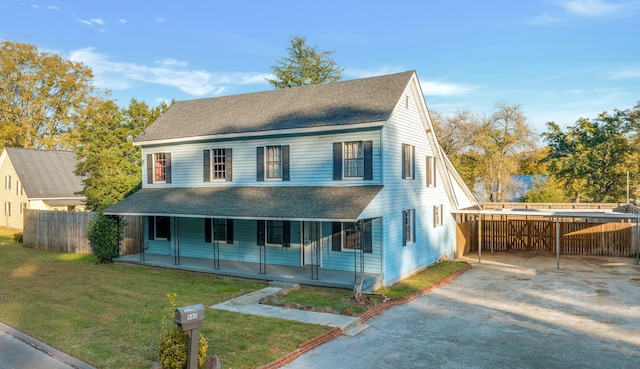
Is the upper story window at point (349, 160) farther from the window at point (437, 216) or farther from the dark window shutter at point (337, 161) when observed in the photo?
the window at point (437, 216)

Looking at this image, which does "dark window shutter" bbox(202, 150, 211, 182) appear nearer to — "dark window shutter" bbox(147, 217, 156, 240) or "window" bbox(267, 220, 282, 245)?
"dark window shutter" bbox(147, 217, 156, 240)

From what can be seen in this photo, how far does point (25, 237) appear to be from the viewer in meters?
25.4

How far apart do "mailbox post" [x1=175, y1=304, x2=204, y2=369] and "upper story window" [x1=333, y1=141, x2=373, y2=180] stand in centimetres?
981

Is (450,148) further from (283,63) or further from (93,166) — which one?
(93,166)

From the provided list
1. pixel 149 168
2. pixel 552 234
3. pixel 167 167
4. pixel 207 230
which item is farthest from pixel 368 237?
pixel 552 234

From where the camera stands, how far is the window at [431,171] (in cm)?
1986

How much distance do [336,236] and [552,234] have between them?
1398 cm

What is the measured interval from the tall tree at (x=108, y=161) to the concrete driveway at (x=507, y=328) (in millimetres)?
18979

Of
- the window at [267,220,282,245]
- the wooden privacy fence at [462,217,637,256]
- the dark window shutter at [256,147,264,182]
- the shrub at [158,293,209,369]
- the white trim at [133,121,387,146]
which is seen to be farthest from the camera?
the wooden privacy fence at [462,217,637,256]

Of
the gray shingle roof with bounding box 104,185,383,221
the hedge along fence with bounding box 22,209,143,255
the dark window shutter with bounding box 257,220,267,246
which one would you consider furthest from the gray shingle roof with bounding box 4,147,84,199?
the dark window shutter with bounding box 257,220,267,246

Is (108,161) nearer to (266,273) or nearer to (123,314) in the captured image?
(266,273)

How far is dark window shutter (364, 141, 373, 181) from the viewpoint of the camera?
15719mm

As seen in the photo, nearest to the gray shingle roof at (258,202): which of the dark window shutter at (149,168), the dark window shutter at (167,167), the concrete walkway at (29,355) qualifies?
the dark window shutter at (167,167)

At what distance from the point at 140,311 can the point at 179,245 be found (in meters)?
8.48
